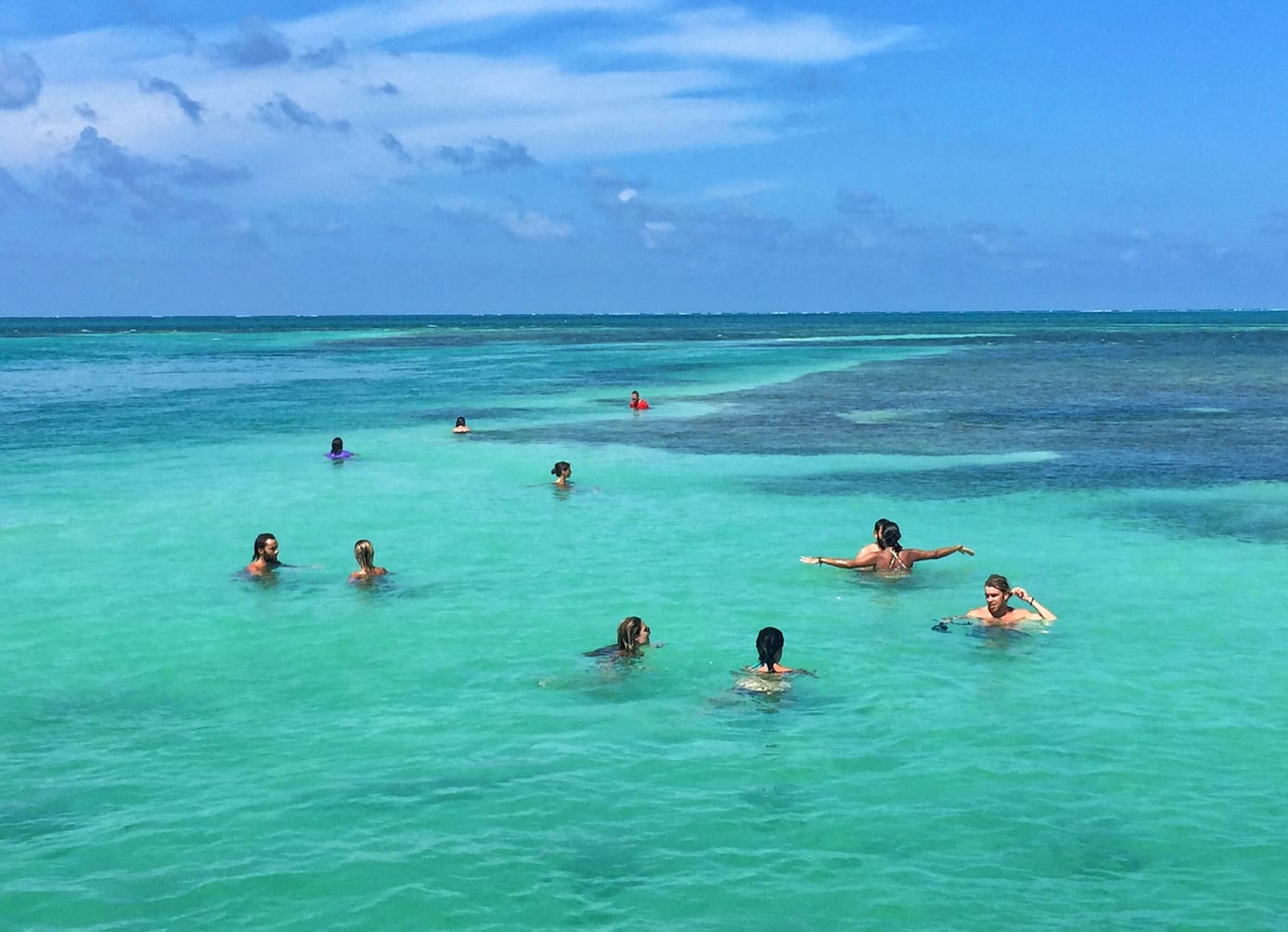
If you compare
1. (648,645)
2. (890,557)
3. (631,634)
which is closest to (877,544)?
(890,557)

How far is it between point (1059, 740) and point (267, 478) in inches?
982

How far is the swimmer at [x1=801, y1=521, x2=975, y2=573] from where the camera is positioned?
71.5 feet

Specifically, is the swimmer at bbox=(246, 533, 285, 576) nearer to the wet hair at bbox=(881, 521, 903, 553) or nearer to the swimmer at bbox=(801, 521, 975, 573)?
the swimmer at bbox=(801, 521, 975, 573)

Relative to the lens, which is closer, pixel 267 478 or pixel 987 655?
pixel 987 655

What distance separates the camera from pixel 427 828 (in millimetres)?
12133

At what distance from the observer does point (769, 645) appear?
15828mm

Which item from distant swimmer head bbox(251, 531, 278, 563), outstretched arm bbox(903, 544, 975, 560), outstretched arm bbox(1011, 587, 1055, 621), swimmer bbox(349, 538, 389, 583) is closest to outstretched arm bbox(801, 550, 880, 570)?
outstretched arm bbox(903, 544, 975, 560)

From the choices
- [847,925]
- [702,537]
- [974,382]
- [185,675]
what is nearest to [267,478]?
[702,537]

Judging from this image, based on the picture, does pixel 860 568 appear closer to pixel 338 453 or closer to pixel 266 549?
pixel 266 549

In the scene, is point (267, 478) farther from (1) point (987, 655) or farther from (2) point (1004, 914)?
(2) point (1004, 914)

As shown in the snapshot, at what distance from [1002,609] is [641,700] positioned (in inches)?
225

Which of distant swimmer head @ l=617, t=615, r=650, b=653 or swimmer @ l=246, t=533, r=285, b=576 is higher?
swimmer @ l=246, t=533, r=285, b=576

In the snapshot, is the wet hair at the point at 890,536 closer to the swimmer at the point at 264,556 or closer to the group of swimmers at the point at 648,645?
the group of swimmers at the point at 648,645

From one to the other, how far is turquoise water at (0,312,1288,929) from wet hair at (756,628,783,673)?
25.6 inches
